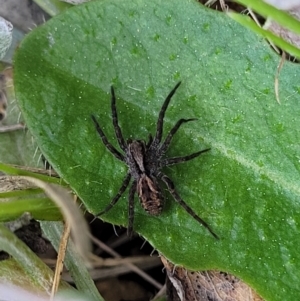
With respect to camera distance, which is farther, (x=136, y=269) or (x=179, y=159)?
(x=136, y=269)

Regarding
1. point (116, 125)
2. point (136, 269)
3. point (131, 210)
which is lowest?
point (136, 269)

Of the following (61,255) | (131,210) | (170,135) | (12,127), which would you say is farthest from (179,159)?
(12,127)

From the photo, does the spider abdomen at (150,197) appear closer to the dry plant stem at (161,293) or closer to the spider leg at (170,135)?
the spider leg at (170,135)

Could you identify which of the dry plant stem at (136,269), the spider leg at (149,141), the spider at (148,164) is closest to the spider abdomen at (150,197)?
the spider at (148,164)

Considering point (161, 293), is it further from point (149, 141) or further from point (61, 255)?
point (149, 141)

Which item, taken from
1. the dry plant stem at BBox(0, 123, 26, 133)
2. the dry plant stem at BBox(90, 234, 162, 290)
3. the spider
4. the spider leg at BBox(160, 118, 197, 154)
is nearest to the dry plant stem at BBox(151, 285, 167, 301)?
the dry plant stem at BBox(90, 234, 162, 290)

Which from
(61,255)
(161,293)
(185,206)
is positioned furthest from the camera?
(161,293)
